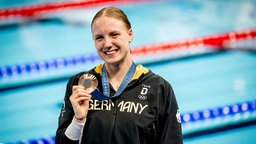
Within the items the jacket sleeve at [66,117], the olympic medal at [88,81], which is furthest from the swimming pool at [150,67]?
the olympic medal at [88,81]

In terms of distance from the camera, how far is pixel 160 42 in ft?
21.1

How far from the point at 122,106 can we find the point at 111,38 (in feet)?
0.93

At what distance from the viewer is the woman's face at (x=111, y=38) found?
62.9 inches

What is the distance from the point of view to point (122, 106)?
5.42 feet

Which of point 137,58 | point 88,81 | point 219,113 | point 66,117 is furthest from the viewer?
point 137,58

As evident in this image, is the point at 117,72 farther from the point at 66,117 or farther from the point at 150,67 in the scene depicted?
the point at 150,67

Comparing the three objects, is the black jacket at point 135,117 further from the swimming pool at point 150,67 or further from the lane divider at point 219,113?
the lane divider at point 219,113

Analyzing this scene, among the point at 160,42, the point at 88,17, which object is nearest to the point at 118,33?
the point at 160,42

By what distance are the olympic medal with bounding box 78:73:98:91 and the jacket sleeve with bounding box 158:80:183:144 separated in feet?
0.92

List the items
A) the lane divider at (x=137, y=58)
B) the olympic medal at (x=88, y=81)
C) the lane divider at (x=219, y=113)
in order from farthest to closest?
the lane divider at (x=137, y=58)
the lane divider at (x=219, y=113)
the olympic medal at (x=88, y=81)

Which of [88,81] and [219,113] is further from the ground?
[88,81]

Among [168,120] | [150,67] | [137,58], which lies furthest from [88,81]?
[137,58]

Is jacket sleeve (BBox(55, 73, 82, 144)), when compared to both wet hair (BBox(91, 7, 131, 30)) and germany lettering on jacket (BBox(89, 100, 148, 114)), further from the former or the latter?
wet hair (BBox(91, 7, 131, 30))

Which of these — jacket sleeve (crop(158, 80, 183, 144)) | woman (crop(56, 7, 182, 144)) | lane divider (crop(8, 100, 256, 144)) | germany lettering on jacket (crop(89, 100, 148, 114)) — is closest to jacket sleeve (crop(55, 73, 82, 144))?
woman (crop(56, 7, 182, 144))
